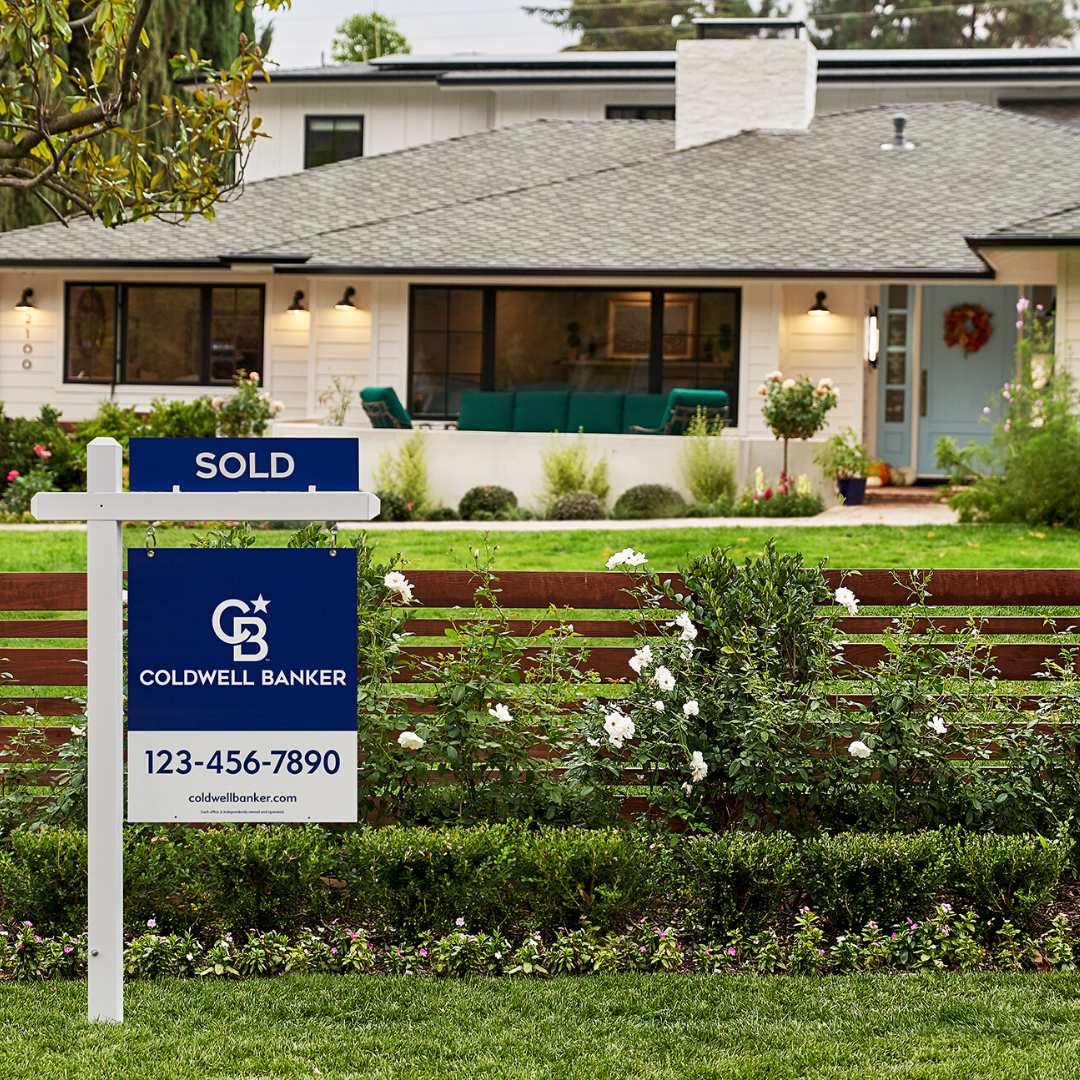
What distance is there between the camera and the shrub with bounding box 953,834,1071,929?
4.05 meters

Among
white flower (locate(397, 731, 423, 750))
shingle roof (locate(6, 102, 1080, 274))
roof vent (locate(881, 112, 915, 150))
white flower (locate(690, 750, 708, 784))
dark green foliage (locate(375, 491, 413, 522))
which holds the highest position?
roof vent (locate(881, 112, 915, 150))

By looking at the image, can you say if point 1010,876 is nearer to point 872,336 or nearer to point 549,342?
point 872,336

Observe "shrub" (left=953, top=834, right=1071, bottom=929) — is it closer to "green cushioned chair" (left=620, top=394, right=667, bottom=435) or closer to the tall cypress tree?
"green cushioned chair" (left=620, top=394, right=667, bottom=435)

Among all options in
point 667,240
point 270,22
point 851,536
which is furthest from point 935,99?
point 270,22

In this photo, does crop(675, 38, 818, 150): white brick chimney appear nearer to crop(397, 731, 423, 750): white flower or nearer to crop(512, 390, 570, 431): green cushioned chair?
crop(512, 390, 570, 431): green cushioned chair

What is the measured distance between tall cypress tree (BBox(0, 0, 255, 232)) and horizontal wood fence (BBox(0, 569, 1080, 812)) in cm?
1960

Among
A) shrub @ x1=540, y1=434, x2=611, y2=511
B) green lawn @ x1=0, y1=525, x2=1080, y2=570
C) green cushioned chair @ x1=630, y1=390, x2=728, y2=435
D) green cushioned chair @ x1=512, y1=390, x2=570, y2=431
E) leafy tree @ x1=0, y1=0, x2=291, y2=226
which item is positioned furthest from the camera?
green cushioned chair @ x1=512, y1=390, x2=570, y2=431

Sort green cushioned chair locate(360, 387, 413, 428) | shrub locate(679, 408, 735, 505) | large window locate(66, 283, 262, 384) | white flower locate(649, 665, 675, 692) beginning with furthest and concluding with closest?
1. large window locate(66, 283, 262, 384)
2. green cushioned chair locate(360, 387, 413, 428)
3. shrub locate(679, 408, 735, 505)
4. white flower locate(649, 665, 675, 692)

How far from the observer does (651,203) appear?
1844 centimetres

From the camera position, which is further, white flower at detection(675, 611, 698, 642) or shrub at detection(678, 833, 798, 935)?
white flower at detection(675, 611, 698, 642)

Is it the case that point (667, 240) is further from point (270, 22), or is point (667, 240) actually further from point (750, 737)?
point (270, 22)

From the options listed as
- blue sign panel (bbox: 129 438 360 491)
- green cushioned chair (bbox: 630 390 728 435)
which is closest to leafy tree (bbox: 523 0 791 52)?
green cushioned chair (bbox: 630 390 728 435)

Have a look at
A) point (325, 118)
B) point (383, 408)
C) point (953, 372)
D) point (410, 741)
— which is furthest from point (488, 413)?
point (410, 741)

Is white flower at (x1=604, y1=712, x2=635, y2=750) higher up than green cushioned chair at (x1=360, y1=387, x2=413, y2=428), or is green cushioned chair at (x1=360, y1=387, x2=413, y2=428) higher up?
green cushioned chair at (x1=360, y1=387, x2=413, y2=428)
